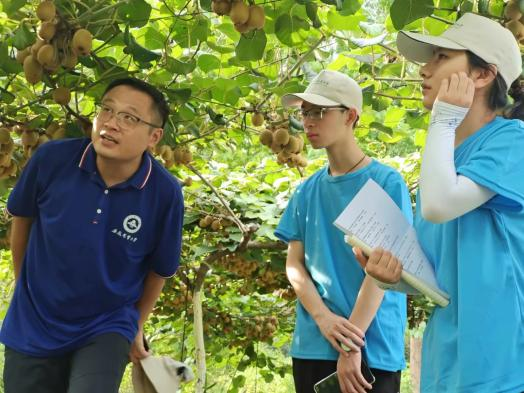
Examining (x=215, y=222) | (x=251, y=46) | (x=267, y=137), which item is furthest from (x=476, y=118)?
(x=215, y=222)

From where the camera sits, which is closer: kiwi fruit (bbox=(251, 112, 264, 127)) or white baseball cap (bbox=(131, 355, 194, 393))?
white baseball cap (bbox=(131, 355, 194, 393))

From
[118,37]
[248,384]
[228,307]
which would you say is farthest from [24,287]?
[248,384]

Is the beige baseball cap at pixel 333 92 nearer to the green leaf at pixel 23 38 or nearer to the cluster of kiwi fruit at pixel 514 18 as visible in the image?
the cluster of kiwi fruit at pixel 514 18

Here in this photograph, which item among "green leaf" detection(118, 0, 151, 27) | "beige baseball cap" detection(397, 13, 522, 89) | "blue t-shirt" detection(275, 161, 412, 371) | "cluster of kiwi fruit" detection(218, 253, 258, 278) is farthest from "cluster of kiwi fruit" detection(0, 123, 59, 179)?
"cluster of kiwi fruit" detection(218, 253, 258, 278)

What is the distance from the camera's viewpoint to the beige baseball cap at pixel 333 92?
A: 9.02ft

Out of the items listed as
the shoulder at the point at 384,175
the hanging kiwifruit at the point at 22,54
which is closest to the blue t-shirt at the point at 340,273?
the shoulder at the point at 384,175

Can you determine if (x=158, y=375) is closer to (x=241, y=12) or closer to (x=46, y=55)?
(x=46, y=55)

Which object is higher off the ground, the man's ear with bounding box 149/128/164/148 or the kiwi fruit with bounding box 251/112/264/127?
the kiwi fruit with bounding box 251/112/264/127

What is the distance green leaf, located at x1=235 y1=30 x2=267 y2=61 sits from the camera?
2.61 meters

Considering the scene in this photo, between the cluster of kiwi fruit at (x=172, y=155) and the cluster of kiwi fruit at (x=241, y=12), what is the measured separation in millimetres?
1016

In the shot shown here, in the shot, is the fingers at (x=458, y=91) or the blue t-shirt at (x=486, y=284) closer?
the blue t-shirt at (x=486, y=284)

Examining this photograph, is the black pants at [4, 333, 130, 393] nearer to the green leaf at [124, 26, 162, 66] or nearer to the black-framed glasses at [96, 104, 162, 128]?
the black-framed glasses at [96, 104, 162, 128]

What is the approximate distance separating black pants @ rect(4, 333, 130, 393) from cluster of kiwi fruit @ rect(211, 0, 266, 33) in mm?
963

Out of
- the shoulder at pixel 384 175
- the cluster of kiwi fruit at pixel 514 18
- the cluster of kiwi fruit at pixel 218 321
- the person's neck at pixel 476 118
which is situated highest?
the cluster of kiwi fruit at pixel 514 18
